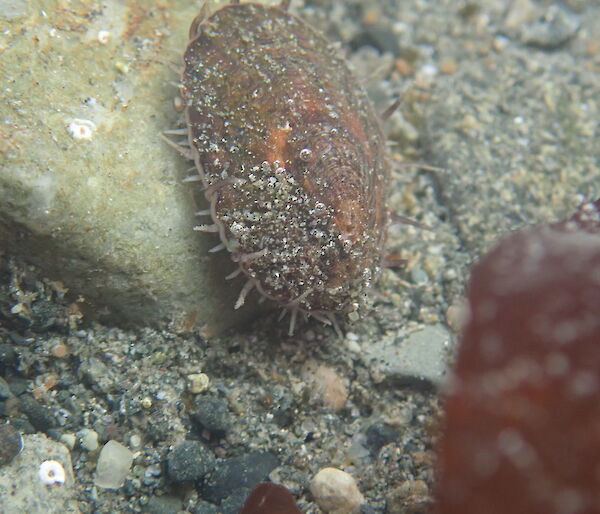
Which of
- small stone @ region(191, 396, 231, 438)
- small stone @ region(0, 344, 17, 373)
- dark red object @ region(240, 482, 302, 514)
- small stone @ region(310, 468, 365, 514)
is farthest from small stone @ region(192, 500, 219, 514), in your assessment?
small stone @ region(0, 344, 17, 373)

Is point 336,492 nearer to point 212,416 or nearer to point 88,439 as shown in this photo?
point 212,416

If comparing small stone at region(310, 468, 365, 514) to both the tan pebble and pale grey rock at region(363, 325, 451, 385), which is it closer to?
the tan pebble

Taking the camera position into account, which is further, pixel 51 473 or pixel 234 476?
pixel 234 476

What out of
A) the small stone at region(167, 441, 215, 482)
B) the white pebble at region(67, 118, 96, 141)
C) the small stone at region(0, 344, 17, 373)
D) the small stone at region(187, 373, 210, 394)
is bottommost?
the small stone at region(0, 344, 17, 373)

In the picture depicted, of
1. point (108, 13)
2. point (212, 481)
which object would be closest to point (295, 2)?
point (108, 13)

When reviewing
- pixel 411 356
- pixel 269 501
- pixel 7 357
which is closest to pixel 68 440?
pixel 7 357

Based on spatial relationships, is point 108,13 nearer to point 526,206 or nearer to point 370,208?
point 370,208

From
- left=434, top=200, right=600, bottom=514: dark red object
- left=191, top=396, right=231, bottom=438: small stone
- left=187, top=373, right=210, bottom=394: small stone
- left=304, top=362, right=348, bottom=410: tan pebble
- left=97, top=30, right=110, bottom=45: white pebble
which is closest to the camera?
left=434, top=200, right=600, bottom=514: dark red object
